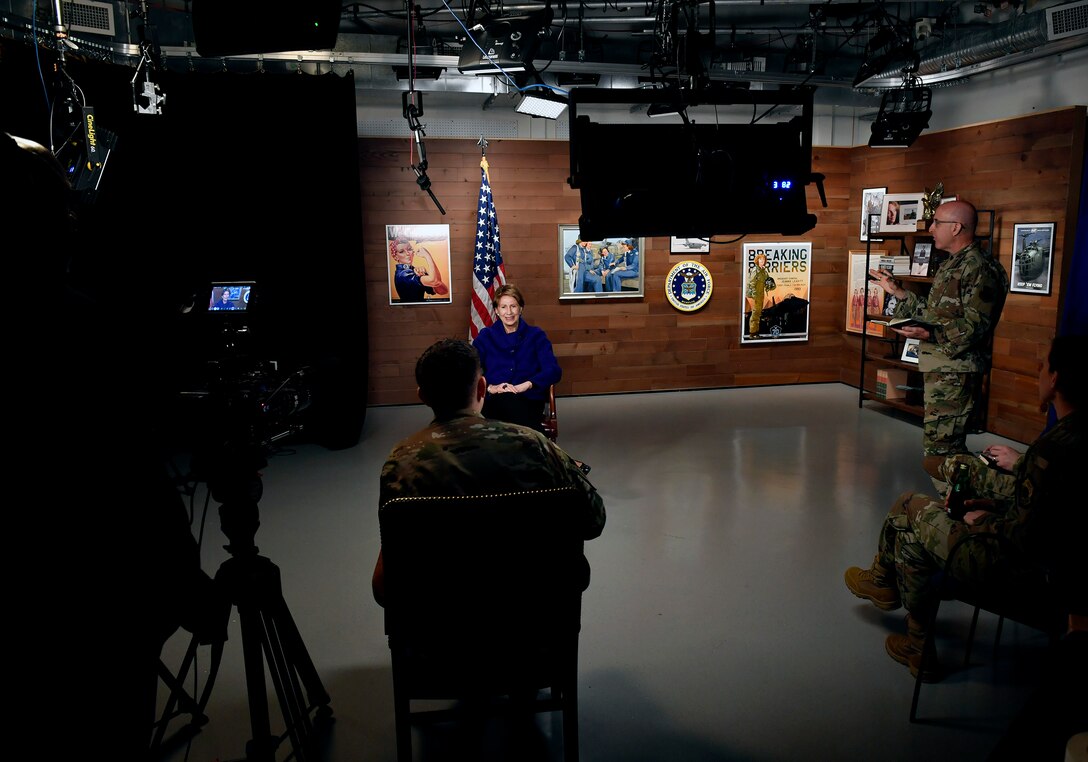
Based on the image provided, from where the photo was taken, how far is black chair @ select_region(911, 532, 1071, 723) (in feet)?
8.06

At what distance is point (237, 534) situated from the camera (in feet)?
7.53

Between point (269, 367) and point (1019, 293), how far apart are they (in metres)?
5.81

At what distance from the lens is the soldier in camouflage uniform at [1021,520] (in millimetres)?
2316

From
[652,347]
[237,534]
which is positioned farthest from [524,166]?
[237,534]

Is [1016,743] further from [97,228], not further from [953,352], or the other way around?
[97,228]

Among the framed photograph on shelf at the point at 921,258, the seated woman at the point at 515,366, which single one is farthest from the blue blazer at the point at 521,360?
the framed photograph on shelf at the point at 921,258

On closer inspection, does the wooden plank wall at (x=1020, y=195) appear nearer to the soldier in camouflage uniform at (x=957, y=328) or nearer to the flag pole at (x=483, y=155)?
the soldier in camouflage uniform at (x=957, y=328)

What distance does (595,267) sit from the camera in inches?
320

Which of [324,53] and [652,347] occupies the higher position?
[324,53]

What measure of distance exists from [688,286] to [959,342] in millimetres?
3584

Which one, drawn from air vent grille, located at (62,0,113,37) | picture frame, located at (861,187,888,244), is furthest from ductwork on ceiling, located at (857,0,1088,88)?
air vent grille, located at (62,0,113,37)

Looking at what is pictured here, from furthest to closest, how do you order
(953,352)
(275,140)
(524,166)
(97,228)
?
(524,166) → (275,140) → (97,228) → (953,352)

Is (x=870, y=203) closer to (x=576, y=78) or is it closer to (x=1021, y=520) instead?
(x=576, y=78)

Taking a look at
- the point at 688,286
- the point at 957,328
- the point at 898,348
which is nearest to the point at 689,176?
the point at 957,328
